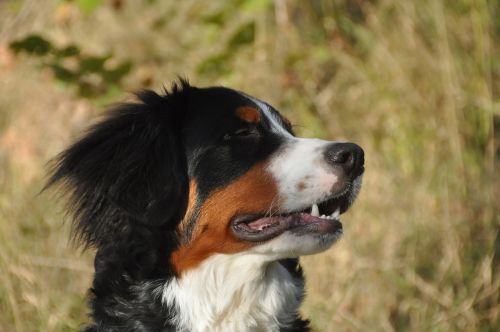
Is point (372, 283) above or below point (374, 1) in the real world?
below

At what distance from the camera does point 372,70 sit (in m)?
6.75

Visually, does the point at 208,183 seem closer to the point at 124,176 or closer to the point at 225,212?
the point at 225,212

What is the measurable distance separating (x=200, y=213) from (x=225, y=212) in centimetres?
12

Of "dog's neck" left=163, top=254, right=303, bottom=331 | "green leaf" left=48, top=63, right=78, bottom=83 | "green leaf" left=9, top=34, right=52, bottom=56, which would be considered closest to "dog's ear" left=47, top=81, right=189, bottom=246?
"dog's neck" left=163, top=254, right=303, bottom=331

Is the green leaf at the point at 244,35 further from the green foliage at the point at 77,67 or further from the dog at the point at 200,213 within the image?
the dog at the point at 200,213

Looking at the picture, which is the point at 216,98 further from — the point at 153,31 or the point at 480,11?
the point at 153,31

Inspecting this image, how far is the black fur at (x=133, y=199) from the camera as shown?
3.54 metres

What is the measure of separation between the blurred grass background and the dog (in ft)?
5.34

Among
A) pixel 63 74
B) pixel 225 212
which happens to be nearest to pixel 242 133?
pixel 225 212

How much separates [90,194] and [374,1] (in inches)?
162

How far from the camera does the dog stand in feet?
11.4

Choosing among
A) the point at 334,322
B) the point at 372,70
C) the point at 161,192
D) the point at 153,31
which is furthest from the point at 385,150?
the point at 161,192

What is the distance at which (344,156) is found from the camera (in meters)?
3.48

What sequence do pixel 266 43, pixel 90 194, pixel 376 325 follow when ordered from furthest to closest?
pixel 266 43, pixel 376 325, pixel 90 194
